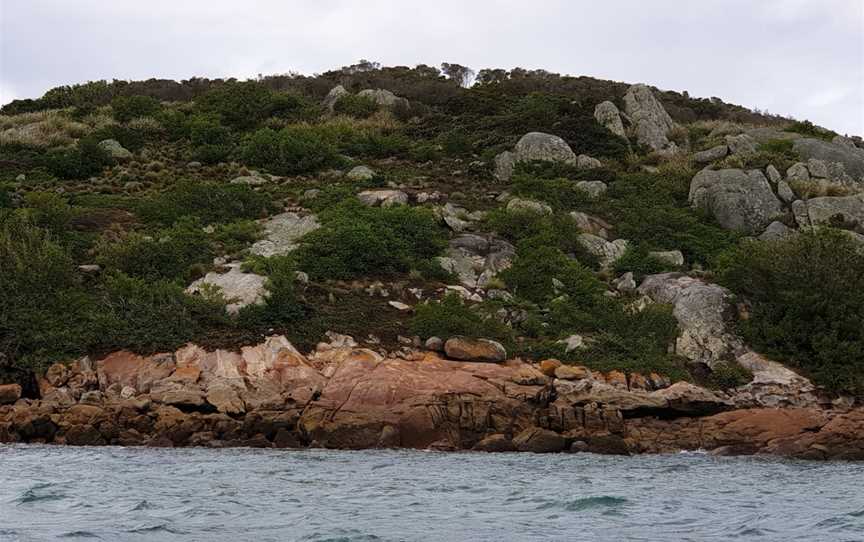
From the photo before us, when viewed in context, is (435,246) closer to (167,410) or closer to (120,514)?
(167,410)

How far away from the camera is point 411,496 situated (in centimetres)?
1595

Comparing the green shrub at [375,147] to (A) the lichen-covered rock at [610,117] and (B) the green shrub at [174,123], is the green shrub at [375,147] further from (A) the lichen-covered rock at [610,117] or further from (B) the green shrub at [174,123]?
(A) the lichen-covered rock at [610,117]

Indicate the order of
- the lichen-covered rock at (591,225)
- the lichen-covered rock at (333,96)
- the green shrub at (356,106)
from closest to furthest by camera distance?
the lichen-covered rock at (591,225) → the green shrub at (356,106) → the lichen-covered rock at (333,96)

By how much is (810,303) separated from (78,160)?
3409 cm

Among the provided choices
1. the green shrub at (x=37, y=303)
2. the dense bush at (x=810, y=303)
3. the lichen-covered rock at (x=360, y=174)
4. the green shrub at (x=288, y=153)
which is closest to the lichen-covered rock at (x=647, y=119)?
the lichen-covered rock at (x=360, y=174)

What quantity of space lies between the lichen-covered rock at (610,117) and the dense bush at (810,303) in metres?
19.2

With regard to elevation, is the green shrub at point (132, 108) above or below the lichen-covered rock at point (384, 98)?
below

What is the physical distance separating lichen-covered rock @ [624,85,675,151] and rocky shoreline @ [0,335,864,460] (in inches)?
1007

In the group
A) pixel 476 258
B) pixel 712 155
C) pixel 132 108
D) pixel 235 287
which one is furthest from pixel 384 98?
pixel 235 287

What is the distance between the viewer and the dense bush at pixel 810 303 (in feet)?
91.4

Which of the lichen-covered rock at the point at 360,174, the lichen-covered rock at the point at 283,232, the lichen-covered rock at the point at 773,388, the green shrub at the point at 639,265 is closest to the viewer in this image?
the lichen-covered rock at the point at 773,388

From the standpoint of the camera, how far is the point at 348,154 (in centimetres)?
4809

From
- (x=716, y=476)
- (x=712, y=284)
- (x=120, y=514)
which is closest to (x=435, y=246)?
(x=712, y=284)

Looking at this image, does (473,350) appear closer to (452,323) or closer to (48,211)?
(452,323)
